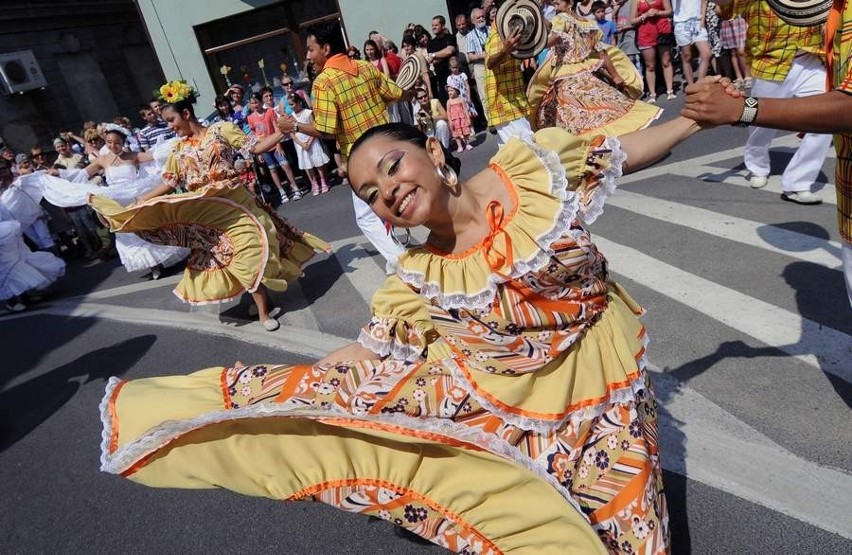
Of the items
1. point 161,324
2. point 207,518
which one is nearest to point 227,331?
point 161,324

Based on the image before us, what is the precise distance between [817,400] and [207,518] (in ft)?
A: 10.1

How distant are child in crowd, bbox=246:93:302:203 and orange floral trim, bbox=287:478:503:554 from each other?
913 centimetres

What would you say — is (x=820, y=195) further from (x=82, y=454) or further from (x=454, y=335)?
(x=82, y=454)

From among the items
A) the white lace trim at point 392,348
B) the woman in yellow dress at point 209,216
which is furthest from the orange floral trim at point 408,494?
the woman in yellow dress at point 209,216

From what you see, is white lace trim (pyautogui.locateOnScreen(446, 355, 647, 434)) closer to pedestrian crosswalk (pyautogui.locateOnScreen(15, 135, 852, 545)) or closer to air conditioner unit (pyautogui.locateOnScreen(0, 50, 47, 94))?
pedestrian crosswalk (pyautogui.locateOnScreen(15, 135, 852, 545))

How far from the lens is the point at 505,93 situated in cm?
596

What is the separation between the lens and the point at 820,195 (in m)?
4.85

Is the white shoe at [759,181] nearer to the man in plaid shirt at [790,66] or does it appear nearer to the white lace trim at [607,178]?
the man in plaid shirt at [790,66]

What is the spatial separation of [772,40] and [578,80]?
4.90 ft

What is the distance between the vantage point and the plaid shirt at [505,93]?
5.83 metres

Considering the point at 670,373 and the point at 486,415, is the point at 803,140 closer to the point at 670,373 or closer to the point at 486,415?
the point at 670,373

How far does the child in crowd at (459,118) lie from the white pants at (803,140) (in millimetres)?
5878

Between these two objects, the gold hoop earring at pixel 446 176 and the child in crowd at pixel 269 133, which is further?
the child in crowd at pixel 269 133

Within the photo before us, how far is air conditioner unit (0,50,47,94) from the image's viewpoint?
15.6m
